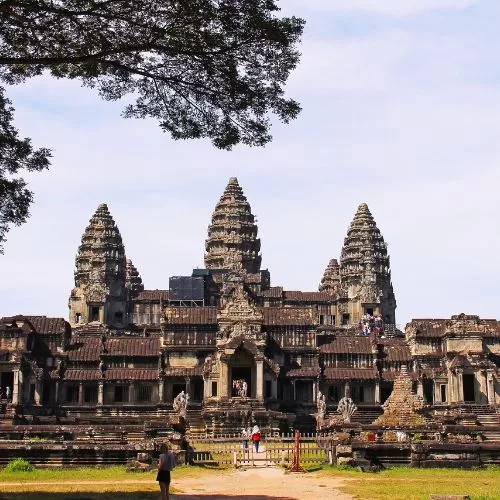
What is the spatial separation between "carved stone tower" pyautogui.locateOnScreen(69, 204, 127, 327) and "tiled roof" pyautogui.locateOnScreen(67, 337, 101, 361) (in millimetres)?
30900

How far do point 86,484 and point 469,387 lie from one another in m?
48.2

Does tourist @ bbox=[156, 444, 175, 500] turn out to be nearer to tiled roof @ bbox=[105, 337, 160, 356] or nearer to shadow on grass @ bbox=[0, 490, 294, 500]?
shadow on grass @ bbox=[0, 490, 294, 500]

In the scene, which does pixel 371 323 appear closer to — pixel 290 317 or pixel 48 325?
pixel 290 317

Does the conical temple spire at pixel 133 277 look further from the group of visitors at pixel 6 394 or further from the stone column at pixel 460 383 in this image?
the stone column at pixel 460 383

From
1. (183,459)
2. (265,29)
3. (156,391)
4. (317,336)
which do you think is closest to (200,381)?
→ (156,391)

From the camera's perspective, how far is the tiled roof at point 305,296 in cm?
9891

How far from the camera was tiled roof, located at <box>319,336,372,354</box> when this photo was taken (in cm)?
6525

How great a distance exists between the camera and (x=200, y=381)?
205 ft

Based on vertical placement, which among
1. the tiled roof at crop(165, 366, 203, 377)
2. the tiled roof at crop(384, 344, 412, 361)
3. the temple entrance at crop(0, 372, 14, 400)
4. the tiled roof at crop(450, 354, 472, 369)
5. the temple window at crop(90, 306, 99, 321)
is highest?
the temple window at crop(90, 306, 99, 321)

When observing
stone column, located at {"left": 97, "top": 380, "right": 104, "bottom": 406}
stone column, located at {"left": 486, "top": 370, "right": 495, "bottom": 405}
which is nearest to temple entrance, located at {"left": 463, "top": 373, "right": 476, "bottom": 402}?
stone column, located at {"left": 486, "top": 370, "right": 495, "bottom": 405}

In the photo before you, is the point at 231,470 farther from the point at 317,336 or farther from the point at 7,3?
the point at 317,336

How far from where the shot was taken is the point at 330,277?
12100 centimetres

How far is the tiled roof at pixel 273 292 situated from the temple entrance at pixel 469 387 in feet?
105

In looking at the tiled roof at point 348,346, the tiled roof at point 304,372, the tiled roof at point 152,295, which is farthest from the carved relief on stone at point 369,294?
the tiled roof at point 304,372
